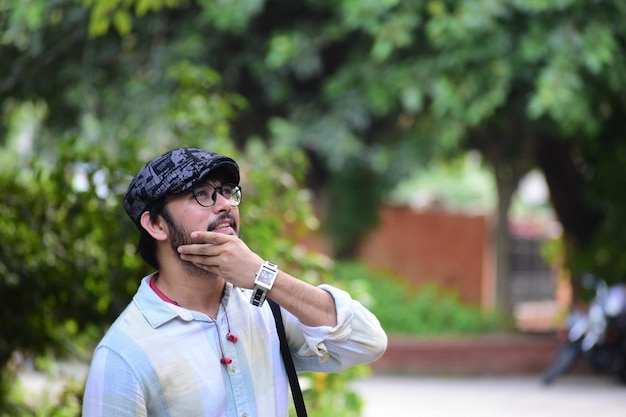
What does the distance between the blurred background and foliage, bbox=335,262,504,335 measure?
0.03 metres

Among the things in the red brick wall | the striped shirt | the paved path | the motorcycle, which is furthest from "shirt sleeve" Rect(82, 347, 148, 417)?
the red brick wall

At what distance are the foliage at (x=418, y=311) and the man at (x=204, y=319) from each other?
10397mm

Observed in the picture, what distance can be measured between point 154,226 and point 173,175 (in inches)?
6.1

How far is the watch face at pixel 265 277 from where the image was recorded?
242cm

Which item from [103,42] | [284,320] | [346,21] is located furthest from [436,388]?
[284,320]

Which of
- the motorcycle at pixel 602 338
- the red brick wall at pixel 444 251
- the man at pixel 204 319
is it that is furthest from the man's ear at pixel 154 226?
the red brick wall at pixel 444 251

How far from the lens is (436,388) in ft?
39.8

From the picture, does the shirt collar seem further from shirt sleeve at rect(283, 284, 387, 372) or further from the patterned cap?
shirt sleeve at rect(283, 284, 387, 372)

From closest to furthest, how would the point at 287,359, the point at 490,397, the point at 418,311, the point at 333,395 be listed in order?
the point at 287,359 → the point at 333,395 → the point at 490,397 → the point at 418,311

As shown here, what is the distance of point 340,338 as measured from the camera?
257cm

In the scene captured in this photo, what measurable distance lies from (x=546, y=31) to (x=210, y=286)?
809 centimetres

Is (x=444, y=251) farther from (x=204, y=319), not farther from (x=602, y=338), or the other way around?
(x=204, y=319)

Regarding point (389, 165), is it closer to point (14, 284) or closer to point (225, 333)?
point (14, 284)

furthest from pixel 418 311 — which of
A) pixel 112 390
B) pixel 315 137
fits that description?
pixel 112 390
